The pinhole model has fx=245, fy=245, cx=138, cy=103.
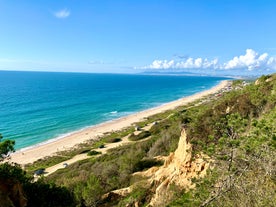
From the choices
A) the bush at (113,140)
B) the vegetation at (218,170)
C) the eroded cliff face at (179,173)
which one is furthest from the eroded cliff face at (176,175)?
the bush at (113,140)

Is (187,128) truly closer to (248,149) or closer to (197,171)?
(197,171)

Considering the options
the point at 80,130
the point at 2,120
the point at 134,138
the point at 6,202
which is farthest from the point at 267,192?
the point at 2,120

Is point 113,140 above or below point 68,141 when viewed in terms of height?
above

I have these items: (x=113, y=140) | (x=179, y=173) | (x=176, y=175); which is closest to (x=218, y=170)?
(x=179, y=173)

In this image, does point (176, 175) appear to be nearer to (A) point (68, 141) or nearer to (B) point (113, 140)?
(B) point (113, 140)

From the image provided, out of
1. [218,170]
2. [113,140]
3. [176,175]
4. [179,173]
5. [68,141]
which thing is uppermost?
[218,170]

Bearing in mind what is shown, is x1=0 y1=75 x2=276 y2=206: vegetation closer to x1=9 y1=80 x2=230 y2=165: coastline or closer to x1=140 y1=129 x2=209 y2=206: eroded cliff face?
x1=140 y1=129 x2=209 y2=206: eroded cliff face

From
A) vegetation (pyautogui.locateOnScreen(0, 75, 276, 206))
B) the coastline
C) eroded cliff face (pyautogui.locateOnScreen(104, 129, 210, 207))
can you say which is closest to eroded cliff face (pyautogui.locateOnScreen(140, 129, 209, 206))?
eroded cliff face (pyautogui.locateOnScreen(104, 129, 210, 207))

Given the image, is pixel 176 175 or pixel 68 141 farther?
pixel 68 141
